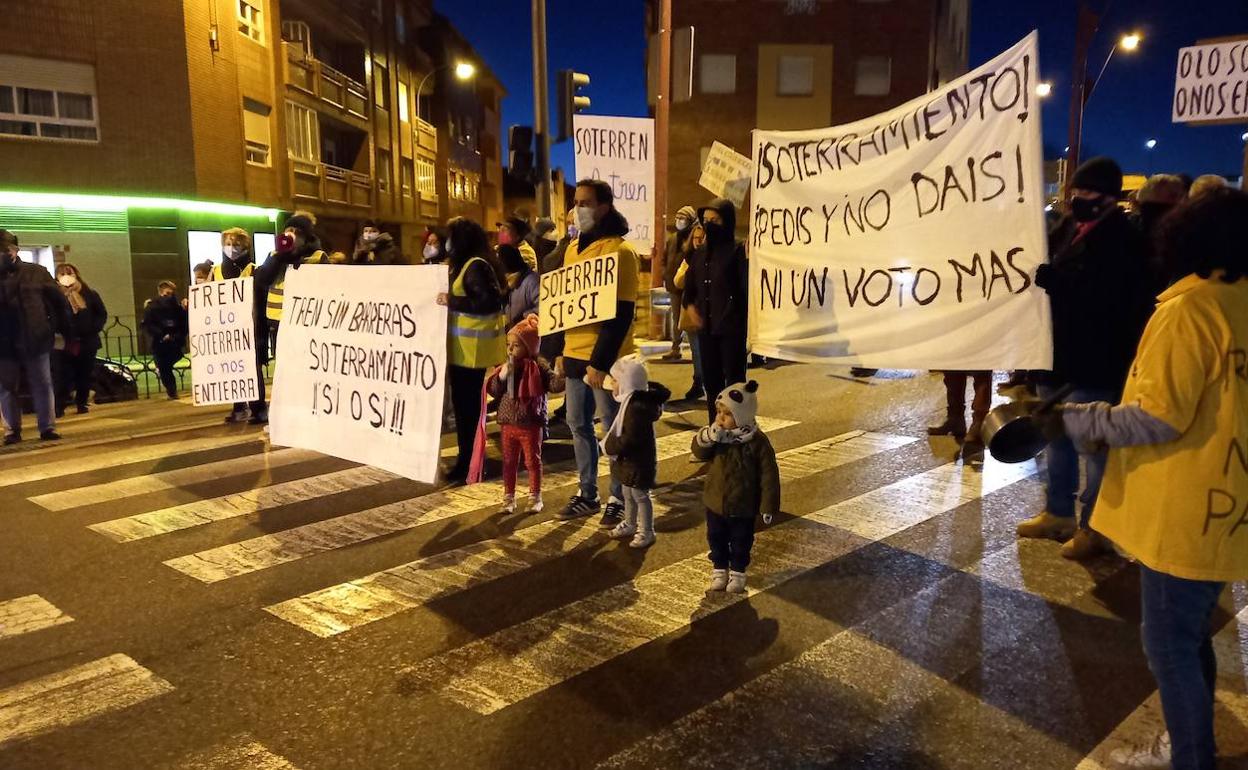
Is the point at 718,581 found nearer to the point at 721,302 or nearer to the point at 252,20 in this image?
the point at 721,302

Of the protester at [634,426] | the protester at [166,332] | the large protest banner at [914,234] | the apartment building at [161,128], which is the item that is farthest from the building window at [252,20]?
the protester at [634,426]

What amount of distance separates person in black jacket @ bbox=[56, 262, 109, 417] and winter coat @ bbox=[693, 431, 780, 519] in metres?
9.08

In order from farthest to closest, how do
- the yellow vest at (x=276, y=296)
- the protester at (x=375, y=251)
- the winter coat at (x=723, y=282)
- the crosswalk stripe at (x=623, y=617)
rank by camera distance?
the protester at (x=375, y=251)
the yellow vest at (x=276, y=296)
the winter coat at (x=723, y=282)
the crosswalk stripe at (x=623, y=617)

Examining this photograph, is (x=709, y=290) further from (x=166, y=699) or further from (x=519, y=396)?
(x=166, y=699)

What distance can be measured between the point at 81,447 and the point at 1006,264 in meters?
8.22

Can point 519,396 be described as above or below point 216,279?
below

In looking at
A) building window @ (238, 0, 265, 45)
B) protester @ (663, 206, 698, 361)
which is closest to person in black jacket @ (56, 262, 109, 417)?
protester @ (663, 206, 698, 361)

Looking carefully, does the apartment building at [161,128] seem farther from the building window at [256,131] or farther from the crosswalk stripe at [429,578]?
the crosswalk stripe at [429,578]

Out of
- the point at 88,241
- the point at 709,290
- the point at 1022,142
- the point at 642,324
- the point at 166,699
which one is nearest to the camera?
the point at 166,699

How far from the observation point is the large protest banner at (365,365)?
5.53 meters

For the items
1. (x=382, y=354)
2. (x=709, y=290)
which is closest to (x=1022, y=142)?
(x=709, y=290)

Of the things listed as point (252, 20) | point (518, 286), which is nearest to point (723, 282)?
point (518, 286)

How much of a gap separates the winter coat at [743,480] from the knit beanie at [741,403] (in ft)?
0.37

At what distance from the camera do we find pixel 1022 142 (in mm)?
4414
